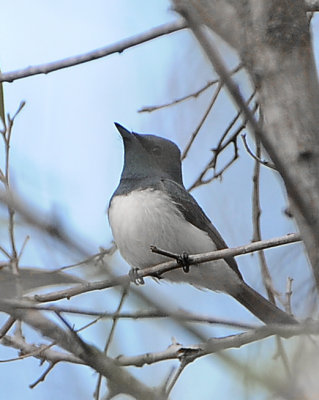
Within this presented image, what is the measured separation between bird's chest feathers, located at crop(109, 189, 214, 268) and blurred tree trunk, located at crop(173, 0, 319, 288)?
2703 mm

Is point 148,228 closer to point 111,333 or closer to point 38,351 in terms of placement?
point 38,351

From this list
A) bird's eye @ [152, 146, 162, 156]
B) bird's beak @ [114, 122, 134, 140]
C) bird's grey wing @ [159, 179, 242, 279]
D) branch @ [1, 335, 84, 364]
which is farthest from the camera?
bird's eye @ [152, 146, 162, 156]

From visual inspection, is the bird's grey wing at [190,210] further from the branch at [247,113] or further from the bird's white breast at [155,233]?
the branch at [247,113]

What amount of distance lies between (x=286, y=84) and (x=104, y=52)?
57.6 inches

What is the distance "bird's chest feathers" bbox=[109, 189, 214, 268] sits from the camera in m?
4.29

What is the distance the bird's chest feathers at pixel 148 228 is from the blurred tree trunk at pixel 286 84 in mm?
2703

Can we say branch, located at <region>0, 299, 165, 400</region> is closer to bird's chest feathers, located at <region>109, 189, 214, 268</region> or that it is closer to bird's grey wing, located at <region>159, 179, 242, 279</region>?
bird's chest feathers, located at <region>109, 189, 214, 268</region>

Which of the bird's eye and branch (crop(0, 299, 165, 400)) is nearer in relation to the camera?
branch (crop(0, 299, 165, 400))

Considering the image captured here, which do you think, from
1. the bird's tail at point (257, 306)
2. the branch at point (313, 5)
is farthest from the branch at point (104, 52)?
the bird's tail at point (257, 306)

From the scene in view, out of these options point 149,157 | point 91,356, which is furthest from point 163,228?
point 91,356

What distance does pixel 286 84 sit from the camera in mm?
1368

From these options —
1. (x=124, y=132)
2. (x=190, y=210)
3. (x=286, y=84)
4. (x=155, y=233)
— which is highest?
(x=124, y=132)

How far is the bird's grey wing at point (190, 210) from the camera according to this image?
4551 millimetres

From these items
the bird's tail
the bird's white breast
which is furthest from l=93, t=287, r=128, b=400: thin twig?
the bird's white breast
